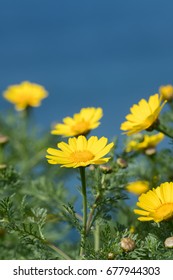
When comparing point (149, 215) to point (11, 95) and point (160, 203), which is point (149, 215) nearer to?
point (160, 203)

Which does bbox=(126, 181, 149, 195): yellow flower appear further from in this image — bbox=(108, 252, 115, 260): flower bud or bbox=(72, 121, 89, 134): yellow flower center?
bbox=(108, 252, 115, 260): flower bud

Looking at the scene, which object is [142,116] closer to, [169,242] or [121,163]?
[121,163]

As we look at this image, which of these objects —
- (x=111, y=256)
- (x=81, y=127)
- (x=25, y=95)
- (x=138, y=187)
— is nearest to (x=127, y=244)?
(x=111, y=256)

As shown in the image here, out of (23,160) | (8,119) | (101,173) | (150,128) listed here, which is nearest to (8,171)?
(101,173)

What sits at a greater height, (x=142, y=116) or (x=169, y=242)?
(x=142, y=116)

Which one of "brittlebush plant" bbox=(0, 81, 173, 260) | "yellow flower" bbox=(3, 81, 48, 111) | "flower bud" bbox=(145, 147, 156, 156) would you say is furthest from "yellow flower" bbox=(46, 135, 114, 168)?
"yellow flower" bbox=(3, 81, 48, 111)

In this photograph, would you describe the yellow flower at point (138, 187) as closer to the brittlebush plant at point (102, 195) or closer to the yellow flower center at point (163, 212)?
the brittlebush plant at point (102, 195)
